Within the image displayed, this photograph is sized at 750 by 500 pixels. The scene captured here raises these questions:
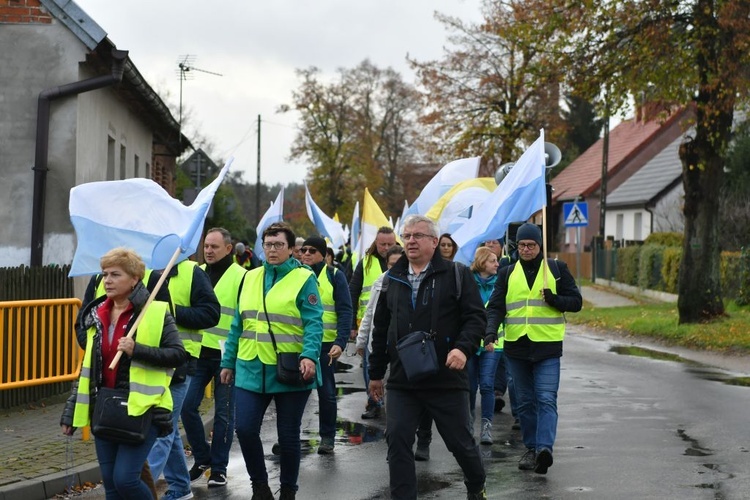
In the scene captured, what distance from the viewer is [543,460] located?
8.88 meters

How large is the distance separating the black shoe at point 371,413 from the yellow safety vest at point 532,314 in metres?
3.30

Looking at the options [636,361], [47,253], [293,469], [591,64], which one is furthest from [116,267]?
[591,64]

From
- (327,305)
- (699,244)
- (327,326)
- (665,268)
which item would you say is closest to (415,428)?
(327,326)

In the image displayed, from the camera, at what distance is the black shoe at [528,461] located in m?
9.20

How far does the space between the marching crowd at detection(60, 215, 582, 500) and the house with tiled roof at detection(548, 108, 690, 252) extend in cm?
4010

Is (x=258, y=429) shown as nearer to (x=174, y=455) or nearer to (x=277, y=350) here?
(x=277, y=350)

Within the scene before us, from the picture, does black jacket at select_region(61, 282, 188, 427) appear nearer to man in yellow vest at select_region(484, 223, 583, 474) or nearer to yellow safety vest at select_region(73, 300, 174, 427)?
yellow safety vest at select_region(73, 300, 174, 427)

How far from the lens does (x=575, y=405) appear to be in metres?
13.4

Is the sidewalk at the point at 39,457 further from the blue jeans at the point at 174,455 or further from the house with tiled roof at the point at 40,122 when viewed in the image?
the house with tiled roof at the point at 40,122

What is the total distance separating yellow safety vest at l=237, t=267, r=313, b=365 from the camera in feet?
25.2

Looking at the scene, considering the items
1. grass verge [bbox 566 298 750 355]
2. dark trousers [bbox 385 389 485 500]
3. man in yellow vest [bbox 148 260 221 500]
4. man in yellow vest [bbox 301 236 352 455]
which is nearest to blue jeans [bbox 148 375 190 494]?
man in yellow vest [bbox 148 260 221 500]

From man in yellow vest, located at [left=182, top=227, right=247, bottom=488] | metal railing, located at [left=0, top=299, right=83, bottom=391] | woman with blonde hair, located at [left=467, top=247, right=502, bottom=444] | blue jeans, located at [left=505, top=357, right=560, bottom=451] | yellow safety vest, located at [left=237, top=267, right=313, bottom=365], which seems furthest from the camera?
metal railing, located at [left=0, top=299, right=83, bottom=391]

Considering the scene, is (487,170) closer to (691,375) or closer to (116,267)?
(691,375)

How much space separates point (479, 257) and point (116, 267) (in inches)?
232
